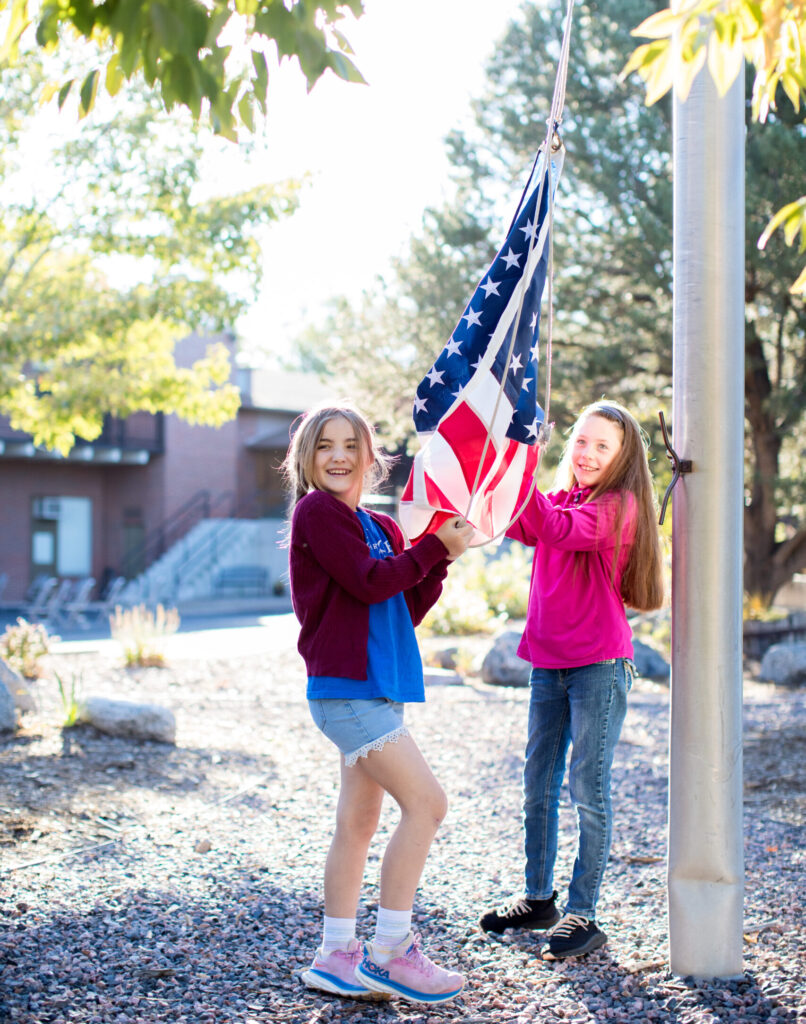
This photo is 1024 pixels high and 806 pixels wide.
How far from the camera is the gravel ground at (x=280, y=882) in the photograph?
2.79 metres

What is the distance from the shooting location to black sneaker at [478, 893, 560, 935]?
333 cm

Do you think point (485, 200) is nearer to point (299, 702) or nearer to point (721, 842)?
point (299, 702)

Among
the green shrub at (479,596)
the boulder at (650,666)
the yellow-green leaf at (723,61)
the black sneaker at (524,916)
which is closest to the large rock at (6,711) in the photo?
the black sneaker at (524,916)

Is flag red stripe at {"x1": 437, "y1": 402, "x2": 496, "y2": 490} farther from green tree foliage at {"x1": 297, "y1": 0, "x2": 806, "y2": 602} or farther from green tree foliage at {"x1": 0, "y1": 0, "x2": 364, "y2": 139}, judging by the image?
green tree foliage at {"x1": 297, "y1": 0, "x2": 806, "y2": 602}

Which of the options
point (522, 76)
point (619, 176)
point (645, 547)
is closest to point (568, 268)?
point (619, 176)

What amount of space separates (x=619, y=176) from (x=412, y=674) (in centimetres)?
1011

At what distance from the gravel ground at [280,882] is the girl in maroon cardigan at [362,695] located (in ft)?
0.41

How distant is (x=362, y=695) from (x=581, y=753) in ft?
2.89

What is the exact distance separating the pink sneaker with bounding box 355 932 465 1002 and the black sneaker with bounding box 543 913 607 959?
0.44 m

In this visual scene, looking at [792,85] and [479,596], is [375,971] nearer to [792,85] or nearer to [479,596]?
[792,85]

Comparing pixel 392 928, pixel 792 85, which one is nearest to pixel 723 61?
A: pixel 792 85

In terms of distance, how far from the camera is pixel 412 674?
2.79m

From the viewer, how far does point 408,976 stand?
2.74 metres

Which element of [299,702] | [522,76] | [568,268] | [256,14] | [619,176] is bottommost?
[299,702]
